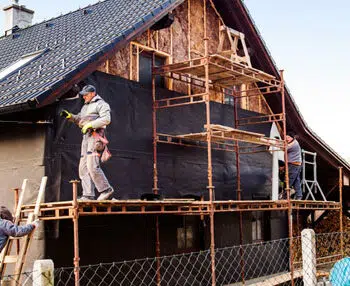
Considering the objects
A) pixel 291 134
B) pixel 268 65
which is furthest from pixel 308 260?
pixel 291 134

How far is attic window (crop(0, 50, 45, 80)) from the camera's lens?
39.3 ft

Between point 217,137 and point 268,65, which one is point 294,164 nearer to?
point 268,65

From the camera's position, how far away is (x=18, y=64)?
41.3ft

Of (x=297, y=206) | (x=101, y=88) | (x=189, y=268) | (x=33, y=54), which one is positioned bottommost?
(x=189, y=268)

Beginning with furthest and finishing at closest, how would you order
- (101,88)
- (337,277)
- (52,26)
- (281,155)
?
(281,155)
(52,26)
(101,88)
(337,277)

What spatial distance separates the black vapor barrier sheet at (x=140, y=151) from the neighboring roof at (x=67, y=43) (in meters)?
0.68

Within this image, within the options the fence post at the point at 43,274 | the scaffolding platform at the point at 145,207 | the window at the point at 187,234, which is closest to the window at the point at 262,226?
the scaffolding platform at the point at 145,207

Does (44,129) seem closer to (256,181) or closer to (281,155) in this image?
(256,181)

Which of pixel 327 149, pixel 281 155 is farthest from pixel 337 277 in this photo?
pixel 327 149

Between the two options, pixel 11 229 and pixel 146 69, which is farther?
pixel 146 69

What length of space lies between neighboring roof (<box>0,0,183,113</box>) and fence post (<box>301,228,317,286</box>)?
453 centimetres

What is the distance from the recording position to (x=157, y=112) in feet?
41.2

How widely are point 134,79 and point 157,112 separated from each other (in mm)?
931

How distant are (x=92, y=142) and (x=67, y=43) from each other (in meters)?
3.37
